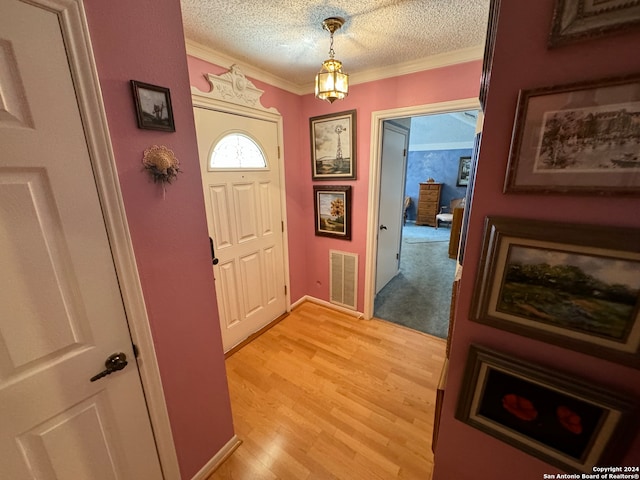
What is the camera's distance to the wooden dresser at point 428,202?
702cm

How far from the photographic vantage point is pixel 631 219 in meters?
0.60

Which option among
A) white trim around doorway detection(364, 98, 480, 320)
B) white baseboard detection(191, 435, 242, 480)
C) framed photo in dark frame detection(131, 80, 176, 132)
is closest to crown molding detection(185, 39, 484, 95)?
white trim around doorway detection(364, 98, 480, 320)

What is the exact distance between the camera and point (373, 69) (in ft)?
7.09

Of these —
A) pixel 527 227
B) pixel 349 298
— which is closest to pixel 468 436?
pixel 527 227

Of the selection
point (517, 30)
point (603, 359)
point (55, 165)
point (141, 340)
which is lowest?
point (141, 340)

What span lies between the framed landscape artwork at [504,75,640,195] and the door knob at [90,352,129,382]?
1465 mm

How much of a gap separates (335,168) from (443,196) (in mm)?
5752

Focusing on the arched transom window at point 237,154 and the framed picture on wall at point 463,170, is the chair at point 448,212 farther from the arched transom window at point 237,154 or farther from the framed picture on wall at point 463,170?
the arched transom window at point 237,154

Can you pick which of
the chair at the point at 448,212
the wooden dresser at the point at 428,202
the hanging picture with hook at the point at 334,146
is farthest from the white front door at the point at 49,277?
the wooden dresser at the point at 428,202

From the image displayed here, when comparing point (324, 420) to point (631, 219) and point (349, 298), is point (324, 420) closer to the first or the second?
point (349, 298)

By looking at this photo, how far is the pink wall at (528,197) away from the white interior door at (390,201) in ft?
6.40

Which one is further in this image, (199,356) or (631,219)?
(199,356)

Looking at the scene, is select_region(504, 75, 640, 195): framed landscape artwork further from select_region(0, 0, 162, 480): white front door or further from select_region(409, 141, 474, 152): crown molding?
select_region(409, 141, 474, 152): crown molding

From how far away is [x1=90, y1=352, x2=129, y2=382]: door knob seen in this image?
90 centimetres
